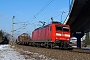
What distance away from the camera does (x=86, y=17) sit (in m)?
35.6

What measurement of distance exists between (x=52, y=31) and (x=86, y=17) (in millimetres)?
9710

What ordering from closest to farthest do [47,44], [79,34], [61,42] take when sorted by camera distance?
1. [61,42]
2. [47,44]
3. [79,34]

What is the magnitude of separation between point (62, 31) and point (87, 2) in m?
5.83

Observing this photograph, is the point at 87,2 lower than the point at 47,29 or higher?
higher

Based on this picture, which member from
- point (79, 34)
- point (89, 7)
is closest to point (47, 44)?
point (89, 7)

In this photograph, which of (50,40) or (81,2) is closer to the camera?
(81,2)

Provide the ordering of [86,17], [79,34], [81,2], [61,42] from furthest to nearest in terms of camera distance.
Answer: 1. [79,34]
2. [86,17]
3. [61,42]
4. [81,2]

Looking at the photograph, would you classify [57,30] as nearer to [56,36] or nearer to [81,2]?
[56,36]

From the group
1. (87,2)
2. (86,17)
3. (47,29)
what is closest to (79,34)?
(86,17)

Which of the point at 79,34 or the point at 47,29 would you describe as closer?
the point at 47,29

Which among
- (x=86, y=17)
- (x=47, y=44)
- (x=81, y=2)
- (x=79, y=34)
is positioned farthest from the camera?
(x=79, y=34)

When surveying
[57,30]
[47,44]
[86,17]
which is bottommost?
[47,44]

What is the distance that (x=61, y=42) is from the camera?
2803 centimetres

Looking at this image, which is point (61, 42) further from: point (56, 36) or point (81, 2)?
point (81, 2)
